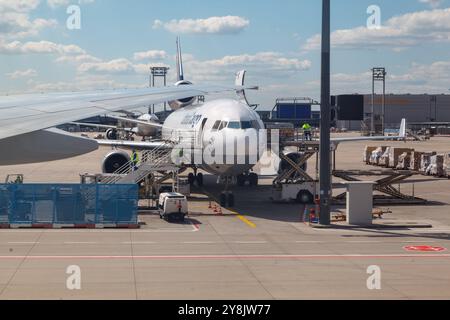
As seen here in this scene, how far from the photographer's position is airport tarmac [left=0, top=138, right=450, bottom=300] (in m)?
15.3

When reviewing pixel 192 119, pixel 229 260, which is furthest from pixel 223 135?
pixel 229 260

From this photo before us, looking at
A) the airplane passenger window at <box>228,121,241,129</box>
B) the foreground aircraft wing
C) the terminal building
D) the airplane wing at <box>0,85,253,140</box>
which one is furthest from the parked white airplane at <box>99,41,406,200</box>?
the terminal building

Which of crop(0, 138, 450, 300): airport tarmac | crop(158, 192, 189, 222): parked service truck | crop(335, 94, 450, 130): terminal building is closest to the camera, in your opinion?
crop(0, 138, 450, 300): airport tarmac

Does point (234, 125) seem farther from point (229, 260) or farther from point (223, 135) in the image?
point (229, 260)

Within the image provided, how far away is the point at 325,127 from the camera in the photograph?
27.2 metres

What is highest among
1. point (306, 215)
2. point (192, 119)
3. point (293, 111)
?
point (293, 111)

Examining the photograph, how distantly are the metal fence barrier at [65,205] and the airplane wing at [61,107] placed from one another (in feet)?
35.6

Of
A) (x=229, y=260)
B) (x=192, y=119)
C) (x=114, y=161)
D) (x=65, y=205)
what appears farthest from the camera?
(x=114, y=161)

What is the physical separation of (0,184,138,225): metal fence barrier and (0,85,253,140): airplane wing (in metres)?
10.9

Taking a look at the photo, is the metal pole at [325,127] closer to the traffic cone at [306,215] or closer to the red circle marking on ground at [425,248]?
the traffic cone at [306,215]

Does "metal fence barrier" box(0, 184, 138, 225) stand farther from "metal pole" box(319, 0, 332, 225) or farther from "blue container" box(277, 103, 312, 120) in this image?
"blue container" box(277, 103, 312, 120)

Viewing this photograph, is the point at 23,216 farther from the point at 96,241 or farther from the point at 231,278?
the point at 231,278

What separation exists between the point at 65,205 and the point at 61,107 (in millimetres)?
15732
